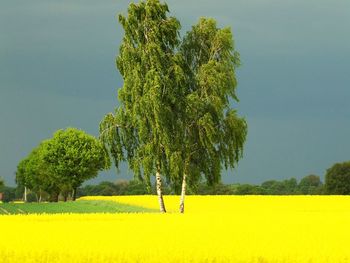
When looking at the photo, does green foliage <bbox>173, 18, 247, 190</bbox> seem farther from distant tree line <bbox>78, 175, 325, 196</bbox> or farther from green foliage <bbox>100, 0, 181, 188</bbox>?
distant tree line <bbox>78, 175, 325, 196</bbox>

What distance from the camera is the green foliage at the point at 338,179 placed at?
113 meters

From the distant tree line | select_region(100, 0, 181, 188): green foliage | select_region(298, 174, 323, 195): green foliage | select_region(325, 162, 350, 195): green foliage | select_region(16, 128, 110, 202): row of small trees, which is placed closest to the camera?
select_region(100, 0, 181, 188): green foliage

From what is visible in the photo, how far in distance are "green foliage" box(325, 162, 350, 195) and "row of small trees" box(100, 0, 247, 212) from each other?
222 ft

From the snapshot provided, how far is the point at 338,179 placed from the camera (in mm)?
113875

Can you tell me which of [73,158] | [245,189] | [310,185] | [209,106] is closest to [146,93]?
[209,106]

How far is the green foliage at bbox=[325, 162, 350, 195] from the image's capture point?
112938mm

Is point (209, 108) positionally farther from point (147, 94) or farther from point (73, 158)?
point (73, 158)

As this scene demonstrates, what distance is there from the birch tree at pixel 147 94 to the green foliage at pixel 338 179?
68919 millimetres

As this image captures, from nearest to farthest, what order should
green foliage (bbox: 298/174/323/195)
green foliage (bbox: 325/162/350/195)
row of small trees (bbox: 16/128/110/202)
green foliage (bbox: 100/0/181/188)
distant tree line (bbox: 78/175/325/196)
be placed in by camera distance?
1. green foliage (bbox: 100/0/181/188)
2. row of small trees (bbox: 16/128/110/202)
3. distant tree line (bbox: 78/175/325/196)
4. green foliage (bbox: 325/162/350/195)
5. green foliage (bbox: 298/174/323/195)

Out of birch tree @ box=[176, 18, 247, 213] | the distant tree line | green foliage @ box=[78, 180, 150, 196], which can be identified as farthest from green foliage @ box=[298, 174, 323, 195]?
birch tree @ box=[176, 18, 247, 213]

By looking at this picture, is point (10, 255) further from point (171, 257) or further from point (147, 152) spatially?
point (147, 152)

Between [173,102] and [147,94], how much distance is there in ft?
6.56

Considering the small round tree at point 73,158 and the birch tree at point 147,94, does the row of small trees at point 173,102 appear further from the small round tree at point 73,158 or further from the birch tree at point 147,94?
the small round tree at point 73,158

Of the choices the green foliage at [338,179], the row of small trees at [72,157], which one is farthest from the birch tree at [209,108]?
the green foliage at [338,179]
